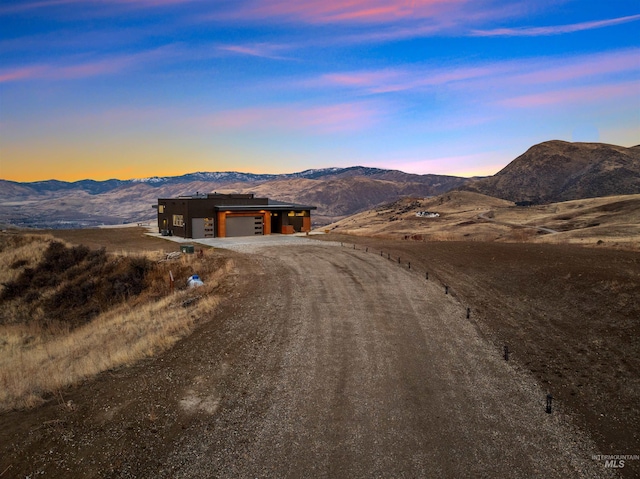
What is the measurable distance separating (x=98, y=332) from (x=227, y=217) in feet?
90.4

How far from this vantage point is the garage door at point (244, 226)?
152 ft

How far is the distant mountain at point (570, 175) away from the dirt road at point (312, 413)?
145 meters

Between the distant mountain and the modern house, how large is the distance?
120 m

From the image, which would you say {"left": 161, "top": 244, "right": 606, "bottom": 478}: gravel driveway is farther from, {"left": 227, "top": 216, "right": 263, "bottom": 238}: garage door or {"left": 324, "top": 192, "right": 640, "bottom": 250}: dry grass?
{"left": 227, "top": 216, "right": 263, "bottom": 238}: garage door

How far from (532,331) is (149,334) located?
1621cm

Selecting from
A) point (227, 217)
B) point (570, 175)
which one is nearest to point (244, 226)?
point (227, 217)

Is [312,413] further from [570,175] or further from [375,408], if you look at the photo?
[570,175]

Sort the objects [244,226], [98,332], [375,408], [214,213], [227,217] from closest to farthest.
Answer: [375,408] → [98,332] → [227,217] → [214,213] → [244,226]

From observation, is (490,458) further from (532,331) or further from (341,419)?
(532,331)

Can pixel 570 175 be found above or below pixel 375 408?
above

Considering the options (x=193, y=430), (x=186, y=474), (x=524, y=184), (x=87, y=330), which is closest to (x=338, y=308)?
(x=193, y=430)

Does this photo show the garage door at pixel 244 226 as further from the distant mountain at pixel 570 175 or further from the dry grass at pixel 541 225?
the distant mountain at pixel 570 175

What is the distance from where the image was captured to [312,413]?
10.1 metres

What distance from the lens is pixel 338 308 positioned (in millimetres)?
18219
